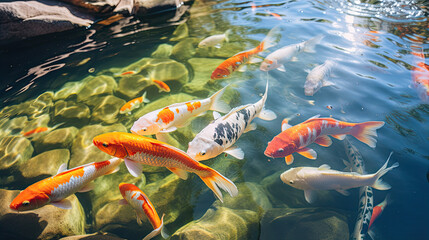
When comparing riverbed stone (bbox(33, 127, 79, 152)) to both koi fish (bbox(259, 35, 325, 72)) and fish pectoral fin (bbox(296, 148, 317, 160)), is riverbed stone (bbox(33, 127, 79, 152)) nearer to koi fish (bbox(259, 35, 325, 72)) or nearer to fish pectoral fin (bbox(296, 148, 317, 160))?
fish pectoral fin (bbox(296, 148, 317, 160))

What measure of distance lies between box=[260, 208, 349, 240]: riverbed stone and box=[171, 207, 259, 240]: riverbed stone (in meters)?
0.14

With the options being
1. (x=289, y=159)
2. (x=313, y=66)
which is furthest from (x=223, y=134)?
(x=313, y=66)

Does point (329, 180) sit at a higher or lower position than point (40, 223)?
lower

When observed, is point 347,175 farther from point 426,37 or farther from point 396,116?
point 426,37

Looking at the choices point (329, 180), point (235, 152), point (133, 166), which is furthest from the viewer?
point (235, 152)

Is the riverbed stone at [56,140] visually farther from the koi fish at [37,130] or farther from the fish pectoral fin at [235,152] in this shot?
the fish pectoral fin at [235,152]

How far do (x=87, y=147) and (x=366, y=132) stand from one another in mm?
4081

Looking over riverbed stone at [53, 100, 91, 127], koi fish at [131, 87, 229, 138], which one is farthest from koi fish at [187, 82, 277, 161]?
riverbed stone at [53, 100, 91, 127]

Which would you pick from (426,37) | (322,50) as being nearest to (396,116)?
(322,50)

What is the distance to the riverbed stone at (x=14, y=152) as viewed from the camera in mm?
3379

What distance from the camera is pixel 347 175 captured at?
267cm

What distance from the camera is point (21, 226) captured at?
97.3 inches

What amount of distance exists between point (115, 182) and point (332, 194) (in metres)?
2.86

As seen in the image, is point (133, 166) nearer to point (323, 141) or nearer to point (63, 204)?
point (63, 204)
